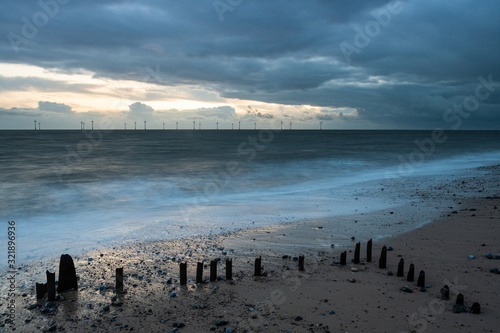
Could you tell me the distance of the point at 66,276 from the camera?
6.74m

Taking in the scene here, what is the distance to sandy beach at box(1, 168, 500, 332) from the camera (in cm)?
566

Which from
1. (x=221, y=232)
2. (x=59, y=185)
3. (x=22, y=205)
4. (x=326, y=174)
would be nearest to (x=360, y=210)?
(x=221, y=232)

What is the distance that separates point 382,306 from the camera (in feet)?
20.2

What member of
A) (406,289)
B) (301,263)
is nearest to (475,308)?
(406,289)

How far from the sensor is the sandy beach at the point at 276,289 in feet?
18.6

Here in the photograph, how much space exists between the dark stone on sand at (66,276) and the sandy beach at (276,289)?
0.49ft

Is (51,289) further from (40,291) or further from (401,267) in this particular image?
(401,267)

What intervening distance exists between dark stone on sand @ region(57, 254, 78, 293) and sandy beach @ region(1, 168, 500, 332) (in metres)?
0.15

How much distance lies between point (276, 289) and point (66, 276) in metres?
4.18

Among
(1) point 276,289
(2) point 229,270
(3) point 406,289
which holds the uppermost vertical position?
(2) point 229,270

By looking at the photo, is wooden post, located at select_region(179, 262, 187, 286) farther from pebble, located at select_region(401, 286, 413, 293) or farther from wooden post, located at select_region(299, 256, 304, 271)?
pebble, located at select_region(401, 286, 413, 293)

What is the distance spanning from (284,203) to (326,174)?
16372mm

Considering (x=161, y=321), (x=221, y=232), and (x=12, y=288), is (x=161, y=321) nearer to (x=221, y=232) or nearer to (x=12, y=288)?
(x=12, y=288)

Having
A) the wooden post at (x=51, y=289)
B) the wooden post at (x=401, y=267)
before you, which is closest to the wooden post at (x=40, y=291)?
the wooden post at (x=51, y=289)
